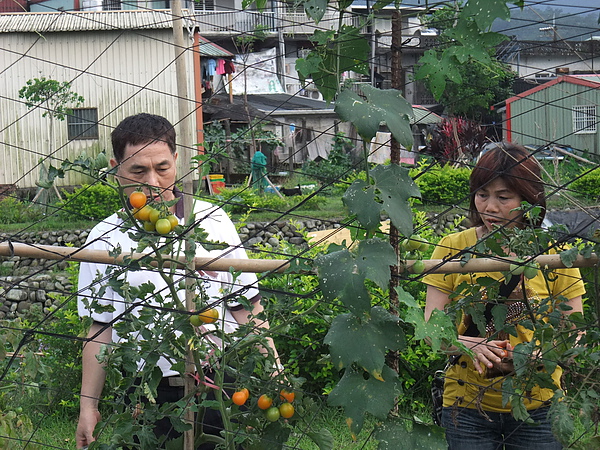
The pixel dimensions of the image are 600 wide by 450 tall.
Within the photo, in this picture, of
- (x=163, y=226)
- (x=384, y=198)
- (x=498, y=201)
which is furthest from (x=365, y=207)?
(x=498, y=201)

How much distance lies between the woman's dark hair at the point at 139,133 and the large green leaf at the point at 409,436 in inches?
43.0

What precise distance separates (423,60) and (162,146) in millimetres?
953

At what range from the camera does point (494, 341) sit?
1907 mm

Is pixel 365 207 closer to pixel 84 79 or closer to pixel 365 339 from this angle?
pixel 365 339

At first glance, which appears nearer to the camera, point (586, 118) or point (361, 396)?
point (361, 396)

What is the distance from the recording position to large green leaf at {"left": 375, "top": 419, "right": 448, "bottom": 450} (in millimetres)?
1356

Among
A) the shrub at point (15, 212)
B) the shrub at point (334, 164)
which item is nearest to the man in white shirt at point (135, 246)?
the shrub at point (15, 212)

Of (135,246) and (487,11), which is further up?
(487,11)

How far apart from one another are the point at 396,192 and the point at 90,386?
1.24 metres

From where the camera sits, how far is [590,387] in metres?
1.64

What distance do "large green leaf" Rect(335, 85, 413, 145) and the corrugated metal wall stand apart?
13.7m

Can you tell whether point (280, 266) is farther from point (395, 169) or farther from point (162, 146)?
point (162, 146)

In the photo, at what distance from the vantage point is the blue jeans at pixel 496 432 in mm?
1970

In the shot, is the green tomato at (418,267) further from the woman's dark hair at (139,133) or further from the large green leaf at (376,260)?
the woman's dark hair at (139,133)
